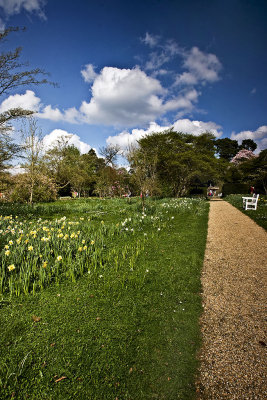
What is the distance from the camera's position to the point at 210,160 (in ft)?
65.2

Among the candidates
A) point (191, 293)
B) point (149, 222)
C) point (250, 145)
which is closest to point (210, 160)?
point (149, 222)

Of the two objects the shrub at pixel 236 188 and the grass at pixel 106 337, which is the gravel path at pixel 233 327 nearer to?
the grass at pixel 106 337

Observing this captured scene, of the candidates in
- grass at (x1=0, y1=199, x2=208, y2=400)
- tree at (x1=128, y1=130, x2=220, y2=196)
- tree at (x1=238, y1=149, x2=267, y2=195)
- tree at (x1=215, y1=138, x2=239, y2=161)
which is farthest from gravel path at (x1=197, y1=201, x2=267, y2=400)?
tree at (x1=215, y1=138, x2=239, y2=161)

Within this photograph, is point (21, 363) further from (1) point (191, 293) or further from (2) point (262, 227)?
(2) point (262, 227)

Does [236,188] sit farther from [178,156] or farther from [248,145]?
[248,145]

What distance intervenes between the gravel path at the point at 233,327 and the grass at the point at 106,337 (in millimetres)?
159

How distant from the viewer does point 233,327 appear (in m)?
2.39

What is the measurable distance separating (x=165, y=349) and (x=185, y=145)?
21027 mm

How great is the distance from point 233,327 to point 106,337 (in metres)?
1.64

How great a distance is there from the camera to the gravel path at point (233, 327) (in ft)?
5.62

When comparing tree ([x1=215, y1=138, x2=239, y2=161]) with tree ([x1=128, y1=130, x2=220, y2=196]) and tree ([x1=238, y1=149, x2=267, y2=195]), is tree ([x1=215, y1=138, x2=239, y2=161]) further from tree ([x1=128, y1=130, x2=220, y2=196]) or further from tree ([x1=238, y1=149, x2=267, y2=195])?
tree ([x1=128, y1=130, x2=220, y2=196])

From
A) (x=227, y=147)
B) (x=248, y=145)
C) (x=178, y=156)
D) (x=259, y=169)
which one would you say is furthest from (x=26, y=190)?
(x=248, y=145)

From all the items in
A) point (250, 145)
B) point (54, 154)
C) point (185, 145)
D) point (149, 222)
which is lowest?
point (149, 222)

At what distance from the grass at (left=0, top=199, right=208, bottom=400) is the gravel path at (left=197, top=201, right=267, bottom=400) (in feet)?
0.52
